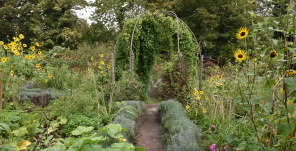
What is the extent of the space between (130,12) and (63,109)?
63.4 feet

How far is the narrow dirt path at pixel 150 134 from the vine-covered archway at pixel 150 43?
162cm

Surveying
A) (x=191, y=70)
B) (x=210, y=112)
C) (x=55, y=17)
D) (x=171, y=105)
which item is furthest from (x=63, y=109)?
(x=55, y=17)

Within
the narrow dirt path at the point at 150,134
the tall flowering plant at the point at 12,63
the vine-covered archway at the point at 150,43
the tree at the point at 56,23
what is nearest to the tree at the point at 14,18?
the tree at the point at 56,23

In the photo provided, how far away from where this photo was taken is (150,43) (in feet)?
23.2

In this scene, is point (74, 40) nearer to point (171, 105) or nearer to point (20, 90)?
A: point (20, 90)

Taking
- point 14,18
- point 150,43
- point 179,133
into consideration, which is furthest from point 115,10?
point 179,133

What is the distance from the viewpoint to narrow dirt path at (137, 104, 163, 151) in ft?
12.2

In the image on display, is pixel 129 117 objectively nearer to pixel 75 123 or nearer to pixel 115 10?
pixel 75 123

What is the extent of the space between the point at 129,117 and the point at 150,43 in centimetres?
351

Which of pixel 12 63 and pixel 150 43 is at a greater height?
pixel 150 43

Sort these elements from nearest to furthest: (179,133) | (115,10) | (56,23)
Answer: (179,133)
(56,23)
(115,10)

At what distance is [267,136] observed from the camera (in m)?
2.12

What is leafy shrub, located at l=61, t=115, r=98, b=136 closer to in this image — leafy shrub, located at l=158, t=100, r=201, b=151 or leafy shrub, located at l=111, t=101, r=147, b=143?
leafy shrub, located at l=111, t=101, r=147, b=143

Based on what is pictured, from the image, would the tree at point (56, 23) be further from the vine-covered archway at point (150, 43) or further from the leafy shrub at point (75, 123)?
the leafy shrub at point (75, 123)
